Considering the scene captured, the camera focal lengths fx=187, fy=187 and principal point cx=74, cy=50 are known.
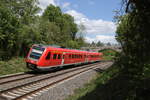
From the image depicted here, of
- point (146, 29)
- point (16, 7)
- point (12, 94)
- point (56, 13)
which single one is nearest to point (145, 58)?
point (146, 29)

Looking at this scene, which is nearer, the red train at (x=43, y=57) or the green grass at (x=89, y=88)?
the green grass at (x=89, y=88)

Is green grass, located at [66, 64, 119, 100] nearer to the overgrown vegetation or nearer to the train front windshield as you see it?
the train front windshield

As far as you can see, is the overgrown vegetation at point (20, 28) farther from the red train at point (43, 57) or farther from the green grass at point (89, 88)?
the green grass at point (89, 88)

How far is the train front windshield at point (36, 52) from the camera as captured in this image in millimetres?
17188

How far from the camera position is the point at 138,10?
4809 mm

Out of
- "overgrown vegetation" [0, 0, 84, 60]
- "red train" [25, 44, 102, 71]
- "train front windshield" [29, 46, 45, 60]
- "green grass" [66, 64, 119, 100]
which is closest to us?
"green grass" [66, 64, 119, 100]

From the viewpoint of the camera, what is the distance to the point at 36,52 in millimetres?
17406

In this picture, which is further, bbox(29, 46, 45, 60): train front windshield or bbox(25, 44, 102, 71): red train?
bbox(29, 46, 45, 60): train front windshield

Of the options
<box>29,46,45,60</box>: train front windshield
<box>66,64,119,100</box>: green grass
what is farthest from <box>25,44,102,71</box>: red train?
<box>66,64,119,100</box>: green grass

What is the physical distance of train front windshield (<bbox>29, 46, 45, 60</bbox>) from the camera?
1719 cm

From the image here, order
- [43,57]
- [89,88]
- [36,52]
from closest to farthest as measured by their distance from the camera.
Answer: [89,88], [43,57], [36,52]

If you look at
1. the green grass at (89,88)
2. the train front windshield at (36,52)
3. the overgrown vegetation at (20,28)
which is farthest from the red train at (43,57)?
the overgrown vegetation at (20,28)

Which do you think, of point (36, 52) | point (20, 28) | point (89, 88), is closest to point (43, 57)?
point (36, 52)

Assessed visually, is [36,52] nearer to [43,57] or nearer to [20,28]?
[43,57]
